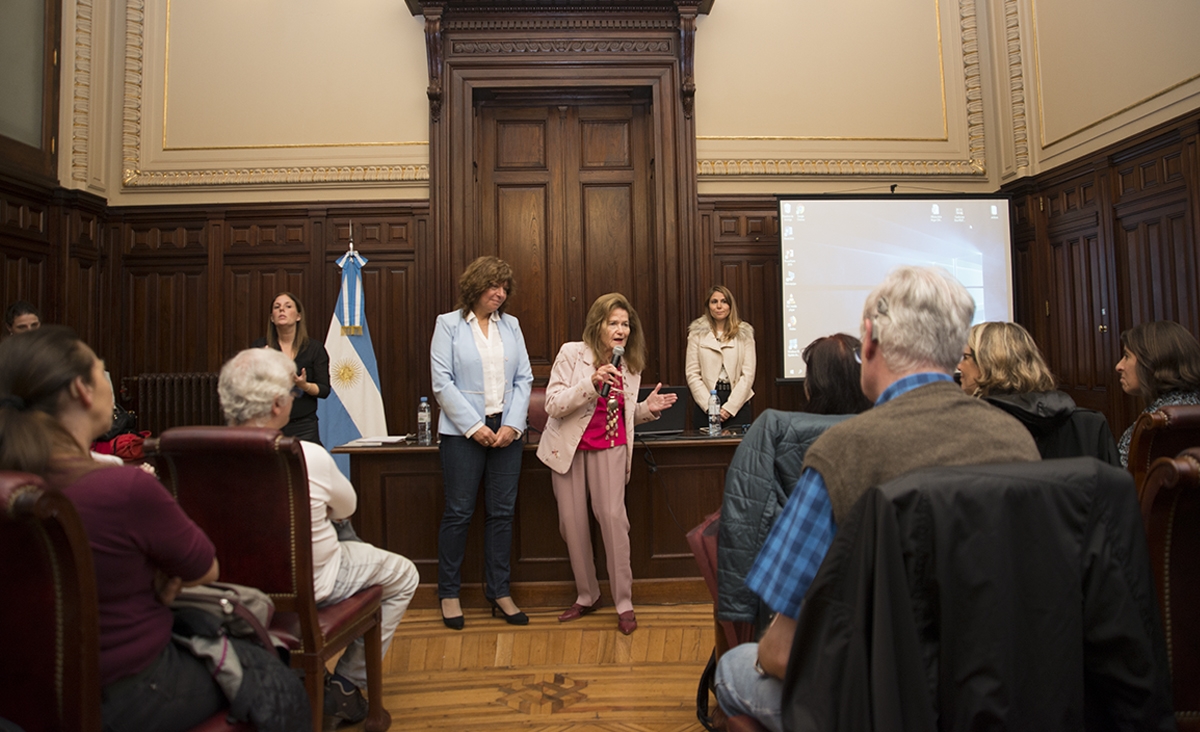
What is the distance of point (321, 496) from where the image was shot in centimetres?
199

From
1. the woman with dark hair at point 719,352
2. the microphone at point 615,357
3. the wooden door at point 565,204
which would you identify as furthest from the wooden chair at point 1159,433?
the wooden door at point 565,204

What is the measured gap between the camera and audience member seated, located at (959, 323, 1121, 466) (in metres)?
2.05

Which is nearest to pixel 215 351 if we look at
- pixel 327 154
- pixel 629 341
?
pixel 327 154

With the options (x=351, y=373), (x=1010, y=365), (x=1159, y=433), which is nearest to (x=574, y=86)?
(x=351, y=373)

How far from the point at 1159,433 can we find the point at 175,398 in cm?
571

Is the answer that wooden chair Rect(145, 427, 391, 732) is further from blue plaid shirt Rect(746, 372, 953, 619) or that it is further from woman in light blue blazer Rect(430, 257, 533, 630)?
woman in light blue blazer Rect(430, 257, 533, 630)

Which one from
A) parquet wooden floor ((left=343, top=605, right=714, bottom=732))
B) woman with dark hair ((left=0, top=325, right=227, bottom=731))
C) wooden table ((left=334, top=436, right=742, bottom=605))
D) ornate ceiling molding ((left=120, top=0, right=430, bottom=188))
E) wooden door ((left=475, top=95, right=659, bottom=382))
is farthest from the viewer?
wooden door ((left=475, top=95, right=659, bottom=382))

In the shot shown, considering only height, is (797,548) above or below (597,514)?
above

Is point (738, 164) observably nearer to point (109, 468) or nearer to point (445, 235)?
point (445, 235)

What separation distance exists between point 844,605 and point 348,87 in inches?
222

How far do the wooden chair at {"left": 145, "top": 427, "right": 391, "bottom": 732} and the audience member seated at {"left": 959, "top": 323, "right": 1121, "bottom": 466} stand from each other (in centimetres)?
174

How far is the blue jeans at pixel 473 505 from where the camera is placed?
321cm

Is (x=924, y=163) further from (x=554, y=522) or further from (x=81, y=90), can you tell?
(x=81, y=90)

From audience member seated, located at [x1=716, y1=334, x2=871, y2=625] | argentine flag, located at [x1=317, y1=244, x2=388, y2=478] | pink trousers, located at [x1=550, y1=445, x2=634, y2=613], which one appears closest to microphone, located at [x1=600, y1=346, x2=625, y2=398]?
pink trousers, located at [x1=550, y1=445, x2=634, y2=613]
